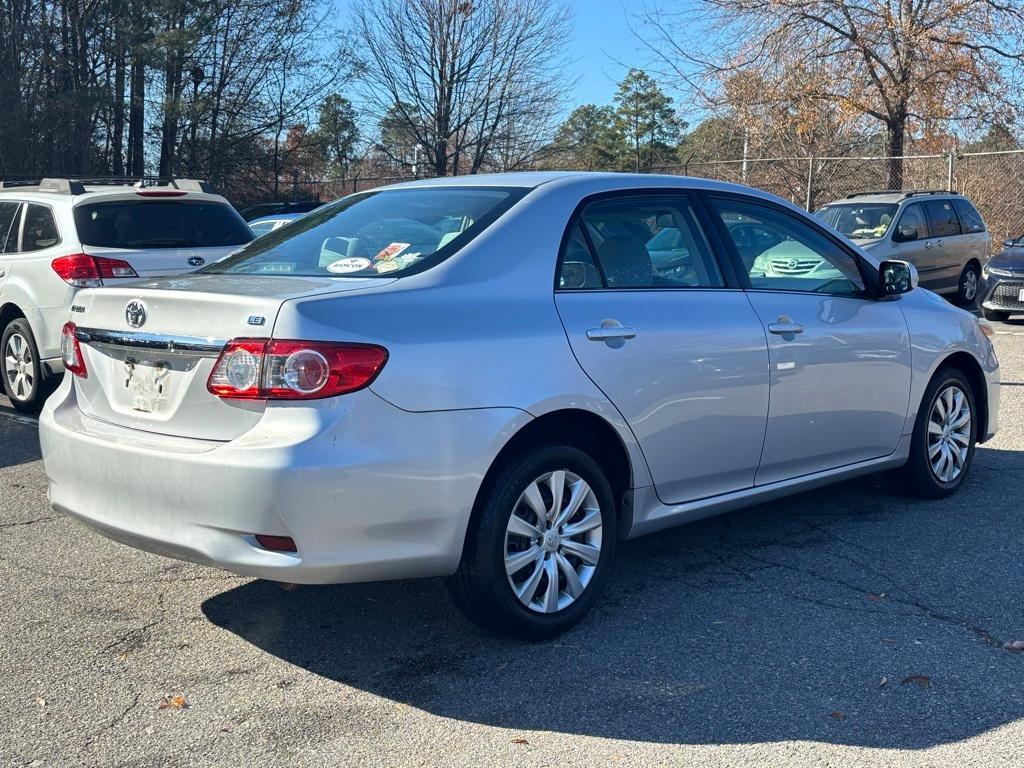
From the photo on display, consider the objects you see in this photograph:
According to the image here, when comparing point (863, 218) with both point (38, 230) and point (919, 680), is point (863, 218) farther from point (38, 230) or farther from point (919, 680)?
point (919, 680)

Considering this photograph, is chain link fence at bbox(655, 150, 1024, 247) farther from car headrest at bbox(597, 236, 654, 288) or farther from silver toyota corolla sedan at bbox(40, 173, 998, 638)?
car headrest at bbox(597, 236, 654, 288)

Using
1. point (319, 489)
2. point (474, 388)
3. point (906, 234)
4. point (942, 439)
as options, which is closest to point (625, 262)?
point (474, 388)

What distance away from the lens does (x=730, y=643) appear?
4109 mm

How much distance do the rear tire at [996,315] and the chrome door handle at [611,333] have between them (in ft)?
40.3

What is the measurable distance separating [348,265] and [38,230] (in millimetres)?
5391

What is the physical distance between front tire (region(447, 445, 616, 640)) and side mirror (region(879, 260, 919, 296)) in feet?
7.10

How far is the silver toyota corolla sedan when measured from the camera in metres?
3.60

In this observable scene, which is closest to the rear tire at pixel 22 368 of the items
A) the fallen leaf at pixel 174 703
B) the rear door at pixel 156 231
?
the rear door at pixel 156 231

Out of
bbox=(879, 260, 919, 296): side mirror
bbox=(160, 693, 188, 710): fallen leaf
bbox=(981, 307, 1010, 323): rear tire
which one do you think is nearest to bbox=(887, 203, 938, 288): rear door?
bbox=(981, 307, 1010, 323): rear tire

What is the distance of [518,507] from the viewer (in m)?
4.06

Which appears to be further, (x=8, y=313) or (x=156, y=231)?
(x=8, y=313)

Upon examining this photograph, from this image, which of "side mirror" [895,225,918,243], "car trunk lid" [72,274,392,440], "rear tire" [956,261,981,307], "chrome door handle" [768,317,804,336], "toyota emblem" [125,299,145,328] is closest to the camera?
"car trunk lid" [72,274,392,440]

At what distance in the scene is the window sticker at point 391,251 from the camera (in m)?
4.22

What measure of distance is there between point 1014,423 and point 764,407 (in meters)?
4.07
